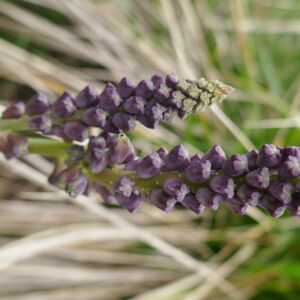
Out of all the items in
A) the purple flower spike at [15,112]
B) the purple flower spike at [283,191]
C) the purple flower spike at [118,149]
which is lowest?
the purple flower spike at [283,191]

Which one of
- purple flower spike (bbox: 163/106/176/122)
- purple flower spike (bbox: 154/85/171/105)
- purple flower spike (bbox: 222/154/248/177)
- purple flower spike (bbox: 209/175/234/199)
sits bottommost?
purple flower spike (bbox: 209/175/234/199)

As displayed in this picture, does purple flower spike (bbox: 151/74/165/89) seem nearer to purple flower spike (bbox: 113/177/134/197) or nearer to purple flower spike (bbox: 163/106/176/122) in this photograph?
purple flower spike (bbox: 163/106/176/122)

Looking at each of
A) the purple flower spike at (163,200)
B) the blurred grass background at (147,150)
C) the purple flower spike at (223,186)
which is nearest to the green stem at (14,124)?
the purple flower spike at (163,200)

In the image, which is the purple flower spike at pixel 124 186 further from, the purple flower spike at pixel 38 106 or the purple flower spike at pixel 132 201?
the purple flower spike at pixel 38 106

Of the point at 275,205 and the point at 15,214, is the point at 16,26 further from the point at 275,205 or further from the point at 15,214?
the point at 275,205

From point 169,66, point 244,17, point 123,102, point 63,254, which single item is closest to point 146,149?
point 169,66

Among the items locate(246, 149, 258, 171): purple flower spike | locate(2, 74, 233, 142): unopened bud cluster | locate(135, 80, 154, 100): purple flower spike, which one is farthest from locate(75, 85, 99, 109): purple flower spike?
locate(246, 149, 258, 171): purple flower spike
